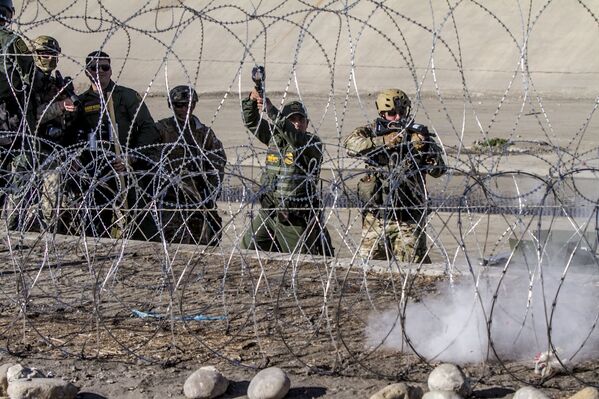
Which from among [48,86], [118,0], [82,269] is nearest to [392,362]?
[82,269]

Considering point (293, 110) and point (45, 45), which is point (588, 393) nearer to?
point (293, 110)

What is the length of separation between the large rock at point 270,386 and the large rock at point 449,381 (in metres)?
0.59

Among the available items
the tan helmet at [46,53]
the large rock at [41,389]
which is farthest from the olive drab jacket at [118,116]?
the large rock at [41,389]

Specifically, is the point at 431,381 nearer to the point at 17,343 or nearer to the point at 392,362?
the point at 392,362

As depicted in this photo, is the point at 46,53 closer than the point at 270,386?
No

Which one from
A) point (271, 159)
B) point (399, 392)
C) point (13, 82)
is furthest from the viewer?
point (13, 82)

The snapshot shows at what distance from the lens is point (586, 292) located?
6707 mm

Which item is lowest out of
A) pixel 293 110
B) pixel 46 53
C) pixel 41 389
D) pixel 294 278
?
pixel 41 389

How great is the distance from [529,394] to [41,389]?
6.37 feet

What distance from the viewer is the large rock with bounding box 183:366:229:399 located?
5.32 m

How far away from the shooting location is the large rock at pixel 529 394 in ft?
16.1

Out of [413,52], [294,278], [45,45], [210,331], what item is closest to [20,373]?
[210,331]

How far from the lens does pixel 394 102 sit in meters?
7.91

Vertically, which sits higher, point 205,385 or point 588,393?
point 588,393
